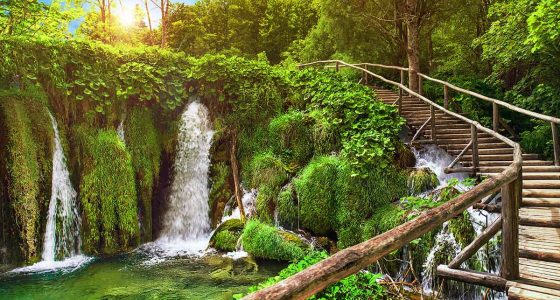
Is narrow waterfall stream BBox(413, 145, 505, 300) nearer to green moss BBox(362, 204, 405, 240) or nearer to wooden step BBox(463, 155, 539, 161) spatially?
green moss BBox(362, 204, 405, 240)

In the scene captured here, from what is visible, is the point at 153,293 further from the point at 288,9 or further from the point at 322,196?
the point at 288,9

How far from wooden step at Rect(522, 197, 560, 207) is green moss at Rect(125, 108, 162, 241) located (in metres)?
8.83

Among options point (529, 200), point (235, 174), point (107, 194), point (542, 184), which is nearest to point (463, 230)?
point (529, 200)

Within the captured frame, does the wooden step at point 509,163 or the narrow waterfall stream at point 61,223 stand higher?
the wooden step at point 509,163

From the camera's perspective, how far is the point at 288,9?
25.2 meters

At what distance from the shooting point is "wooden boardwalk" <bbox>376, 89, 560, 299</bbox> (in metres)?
3.66

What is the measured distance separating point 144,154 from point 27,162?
288cm

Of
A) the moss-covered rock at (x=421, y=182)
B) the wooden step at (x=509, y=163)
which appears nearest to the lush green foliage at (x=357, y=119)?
the moss-covered rock at (x=421, y=182)

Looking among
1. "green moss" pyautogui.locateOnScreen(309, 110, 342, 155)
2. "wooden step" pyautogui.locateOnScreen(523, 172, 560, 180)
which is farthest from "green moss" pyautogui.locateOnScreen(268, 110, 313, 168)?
"wooden step" pyautogui.locateOnScreen(523, 172, 560, 180)

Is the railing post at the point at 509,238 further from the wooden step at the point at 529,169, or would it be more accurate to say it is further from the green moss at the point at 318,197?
the green moss at the point at 318,197

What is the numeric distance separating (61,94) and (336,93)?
7.50 metres

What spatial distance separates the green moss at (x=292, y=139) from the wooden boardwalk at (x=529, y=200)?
3237 millimetres

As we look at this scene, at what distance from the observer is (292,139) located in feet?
34.2

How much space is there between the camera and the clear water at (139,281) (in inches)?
259
